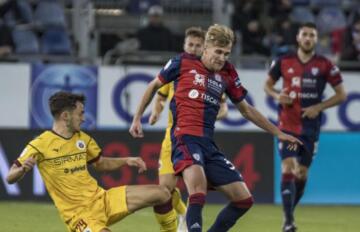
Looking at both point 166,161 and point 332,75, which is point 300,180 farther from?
point 166,161

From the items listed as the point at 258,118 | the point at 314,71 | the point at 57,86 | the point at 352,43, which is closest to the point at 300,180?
the point at 314,71

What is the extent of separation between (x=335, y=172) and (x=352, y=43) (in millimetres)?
3235

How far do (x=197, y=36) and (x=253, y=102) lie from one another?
6.30 metres

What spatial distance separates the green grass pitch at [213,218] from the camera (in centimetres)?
1087

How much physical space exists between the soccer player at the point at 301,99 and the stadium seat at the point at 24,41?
6387 mm

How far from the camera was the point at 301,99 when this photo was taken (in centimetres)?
1156

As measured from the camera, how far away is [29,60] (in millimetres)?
16203

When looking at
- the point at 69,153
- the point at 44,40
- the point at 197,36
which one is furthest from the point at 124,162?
the point at 44,40

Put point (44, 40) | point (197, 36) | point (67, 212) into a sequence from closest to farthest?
1. point (67, 212)
2. point (197, 36)
3. point (44, 40)

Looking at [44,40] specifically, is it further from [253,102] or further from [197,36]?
[197,36]

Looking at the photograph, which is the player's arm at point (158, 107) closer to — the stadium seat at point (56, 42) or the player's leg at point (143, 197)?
the player's leg at point (143, 197)

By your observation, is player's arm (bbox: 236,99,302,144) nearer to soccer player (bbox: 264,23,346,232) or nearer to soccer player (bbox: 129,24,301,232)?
soccer player (bbox: 129,24,301,232)

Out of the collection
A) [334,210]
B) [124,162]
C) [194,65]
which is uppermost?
[194,65]

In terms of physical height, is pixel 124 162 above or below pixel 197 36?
below
